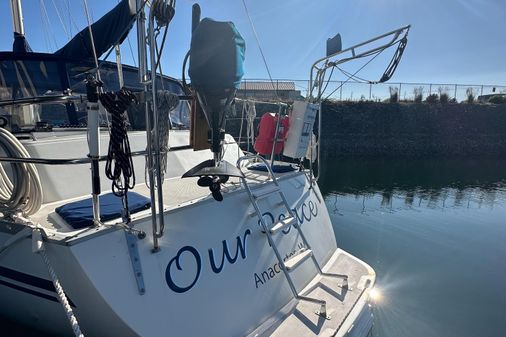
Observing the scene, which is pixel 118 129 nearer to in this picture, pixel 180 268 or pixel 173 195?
pixel 180 268

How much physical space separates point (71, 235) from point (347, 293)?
2.50 m

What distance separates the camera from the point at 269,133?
4.07 meters

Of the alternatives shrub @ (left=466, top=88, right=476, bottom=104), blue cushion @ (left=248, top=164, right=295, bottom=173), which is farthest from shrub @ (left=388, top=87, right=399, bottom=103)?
blue cushion @ (left=248, top=164, right=295, bottom=173)

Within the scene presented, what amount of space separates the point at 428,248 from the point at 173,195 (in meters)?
5.45

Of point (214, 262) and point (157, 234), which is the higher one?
point (157, 234)

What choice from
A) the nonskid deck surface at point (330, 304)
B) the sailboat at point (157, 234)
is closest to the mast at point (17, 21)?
the sailboat at point (157, 234)

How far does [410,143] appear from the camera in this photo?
75.7ft

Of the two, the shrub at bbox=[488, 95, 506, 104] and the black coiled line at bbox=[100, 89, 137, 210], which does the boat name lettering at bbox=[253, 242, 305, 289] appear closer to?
the black coiled line at bbox=[100, 89, 137, 210]

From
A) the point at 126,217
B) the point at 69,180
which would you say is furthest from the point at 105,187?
the point at 126,217

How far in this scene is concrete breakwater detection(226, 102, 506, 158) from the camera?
22562 mm

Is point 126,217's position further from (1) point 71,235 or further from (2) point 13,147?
(2) point 13,147

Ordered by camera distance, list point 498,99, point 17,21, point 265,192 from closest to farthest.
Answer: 1. point 265,192
2. point 17,21
3. point 498,99

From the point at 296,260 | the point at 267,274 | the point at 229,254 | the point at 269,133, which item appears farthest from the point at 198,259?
the point at 269,133

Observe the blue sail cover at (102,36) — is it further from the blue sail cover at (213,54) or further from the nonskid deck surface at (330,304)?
the nonskid deck surface at (330,304)
